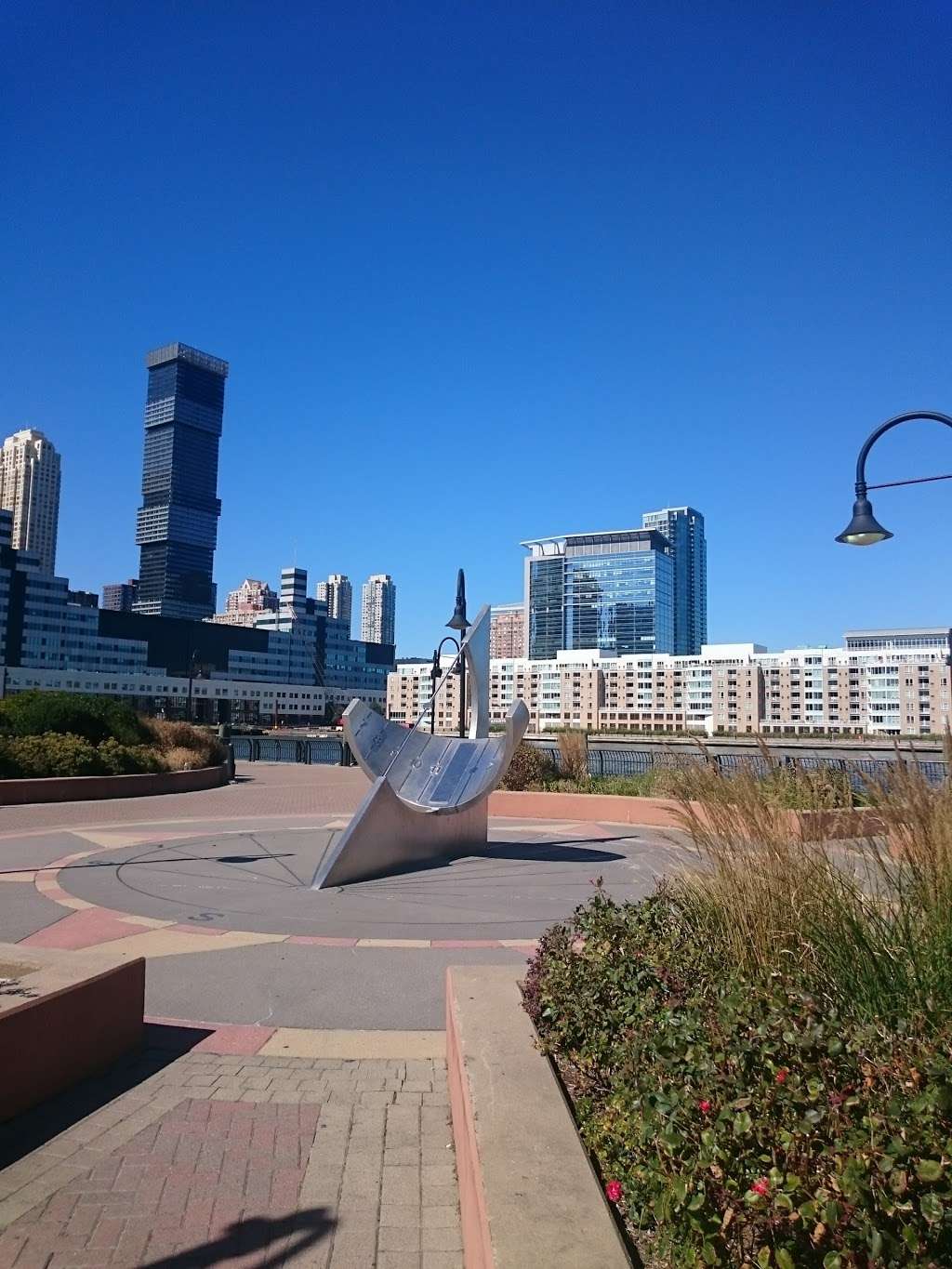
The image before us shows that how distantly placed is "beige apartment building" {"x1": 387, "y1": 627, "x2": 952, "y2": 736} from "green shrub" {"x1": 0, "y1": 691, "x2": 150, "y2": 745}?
2791 inches

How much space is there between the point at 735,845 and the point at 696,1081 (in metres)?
1.49

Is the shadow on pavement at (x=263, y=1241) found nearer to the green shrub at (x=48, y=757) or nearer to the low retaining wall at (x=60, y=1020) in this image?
the low retaining wall at (x=60, y=1020)

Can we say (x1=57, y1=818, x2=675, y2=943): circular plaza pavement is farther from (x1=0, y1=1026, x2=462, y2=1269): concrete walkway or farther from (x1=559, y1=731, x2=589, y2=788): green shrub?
(x1=559, y1=731, x2=589, y2=788): green shrub

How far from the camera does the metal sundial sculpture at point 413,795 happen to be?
1064 centimetres

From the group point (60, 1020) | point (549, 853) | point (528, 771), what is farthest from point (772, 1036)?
point (528, 771)

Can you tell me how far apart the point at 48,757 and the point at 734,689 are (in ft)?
353

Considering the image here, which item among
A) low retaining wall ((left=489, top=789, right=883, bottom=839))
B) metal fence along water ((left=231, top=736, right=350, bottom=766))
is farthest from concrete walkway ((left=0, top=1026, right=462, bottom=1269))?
metal fence along water ((left=231, top=736, right=350, bottom=766))

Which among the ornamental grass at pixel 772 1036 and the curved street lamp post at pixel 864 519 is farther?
the curved street lamp post at pixel 864 519

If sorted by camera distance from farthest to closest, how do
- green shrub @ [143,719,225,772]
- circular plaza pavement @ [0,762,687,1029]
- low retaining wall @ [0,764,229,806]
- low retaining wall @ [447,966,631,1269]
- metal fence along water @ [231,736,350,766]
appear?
metal fence along water @ [231,736,350,766] < green shrub @ [143,719,225,772] < low retaining wall @ [0,764,229,806] < circular plaza pavement @ [0,762,687,1029] < low retaining wall @ [447,966,631,1269]

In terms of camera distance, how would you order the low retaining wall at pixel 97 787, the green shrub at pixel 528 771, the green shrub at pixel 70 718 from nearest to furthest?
the low retaining wall at pixel 97 787 < the green shrub at pixel 528 771 < the green shrub at pixel 70 718

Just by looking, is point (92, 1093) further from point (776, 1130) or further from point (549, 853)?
point (549, 853)

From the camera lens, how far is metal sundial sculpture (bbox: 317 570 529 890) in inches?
419

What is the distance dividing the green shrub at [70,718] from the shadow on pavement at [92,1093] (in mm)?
16837

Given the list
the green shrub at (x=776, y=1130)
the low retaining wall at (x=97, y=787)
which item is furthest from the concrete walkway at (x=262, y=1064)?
the low retaining wall at (x=97, y=787)
